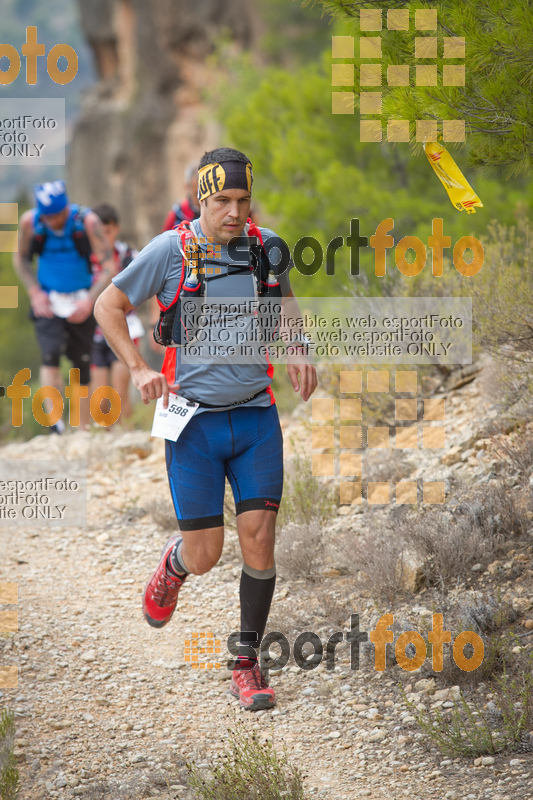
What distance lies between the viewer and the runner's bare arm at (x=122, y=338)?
332cm

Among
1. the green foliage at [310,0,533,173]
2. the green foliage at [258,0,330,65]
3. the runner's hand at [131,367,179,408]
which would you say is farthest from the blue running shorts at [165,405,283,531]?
the green foliage at [258,0,330,65]

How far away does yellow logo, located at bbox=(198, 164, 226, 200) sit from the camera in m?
3.35

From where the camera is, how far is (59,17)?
138 meters

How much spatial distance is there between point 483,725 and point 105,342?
5.58 m

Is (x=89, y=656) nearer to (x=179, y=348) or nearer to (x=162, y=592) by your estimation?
(x=162, y=592)

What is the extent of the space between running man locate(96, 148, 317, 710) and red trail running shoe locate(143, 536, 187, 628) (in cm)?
19

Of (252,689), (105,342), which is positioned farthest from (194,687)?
(105,342)

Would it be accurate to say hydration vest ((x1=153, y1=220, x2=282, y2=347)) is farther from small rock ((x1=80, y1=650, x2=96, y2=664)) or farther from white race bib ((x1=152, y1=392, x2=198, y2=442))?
small rock ((x1=80, y1=650, x2=96, y2=664))

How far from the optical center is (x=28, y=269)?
7297 mm

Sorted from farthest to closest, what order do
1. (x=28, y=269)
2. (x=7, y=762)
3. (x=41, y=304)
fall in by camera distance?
(x=41, y=304) → (x=28, y=269) → (x=7, y=762)

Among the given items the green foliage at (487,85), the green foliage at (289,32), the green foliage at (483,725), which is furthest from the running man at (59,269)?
the green foliage at (289,32)

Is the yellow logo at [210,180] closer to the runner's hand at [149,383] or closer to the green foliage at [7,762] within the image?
the runner's hand at [149,383]

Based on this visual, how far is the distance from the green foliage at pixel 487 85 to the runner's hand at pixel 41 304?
187 inches

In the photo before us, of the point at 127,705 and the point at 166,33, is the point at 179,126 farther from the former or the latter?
the point at 127,705
